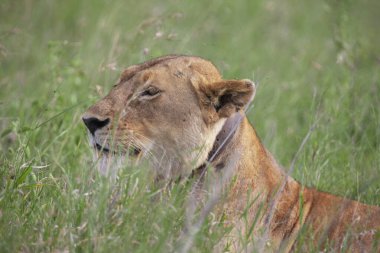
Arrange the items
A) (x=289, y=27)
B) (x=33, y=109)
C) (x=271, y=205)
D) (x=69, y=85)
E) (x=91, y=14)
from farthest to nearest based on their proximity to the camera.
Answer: (x=289, y=27) → (x=91, y=14) → (x=69, y=85) → (x=33, y=109) → (x=271, y=205)

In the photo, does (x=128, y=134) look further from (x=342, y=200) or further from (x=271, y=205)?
(x=342, y=200)

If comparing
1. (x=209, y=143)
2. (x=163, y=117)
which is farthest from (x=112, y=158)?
(x=209, y=143)

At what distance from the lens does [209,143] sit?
4.11m

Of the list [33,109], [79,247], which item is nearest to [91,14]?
[33,109]

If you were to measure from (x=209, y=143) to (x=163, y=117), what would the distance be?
0.98 feet

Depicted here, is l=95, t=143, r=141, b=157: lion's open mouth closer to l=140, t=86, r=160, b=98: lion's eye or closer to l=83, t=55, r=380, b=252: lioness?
l=83, t=55, r=380, b=252: lioness

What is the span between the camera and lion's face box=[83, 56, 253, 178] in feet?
13.3

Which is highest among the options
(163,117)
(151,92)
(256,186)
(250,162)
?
(151,92)

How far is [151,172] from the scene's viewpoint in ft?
13.4

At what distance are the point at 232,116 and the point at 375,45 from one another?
5761 millimetres

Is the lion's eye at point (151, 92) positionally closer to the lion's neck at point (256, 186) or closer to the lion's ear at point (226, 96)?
the lion's ear at point (226, 96)

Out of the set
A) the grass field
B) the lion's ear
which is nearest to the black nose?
the grass field

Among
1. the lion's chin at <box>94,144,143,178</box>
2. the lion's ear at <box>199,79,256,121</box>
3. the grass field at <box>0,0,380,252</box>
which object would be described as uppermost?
the lion's ear at <box>199,79,256,121</box>

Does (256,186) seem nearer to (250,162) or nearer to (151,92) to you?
(250,162)
